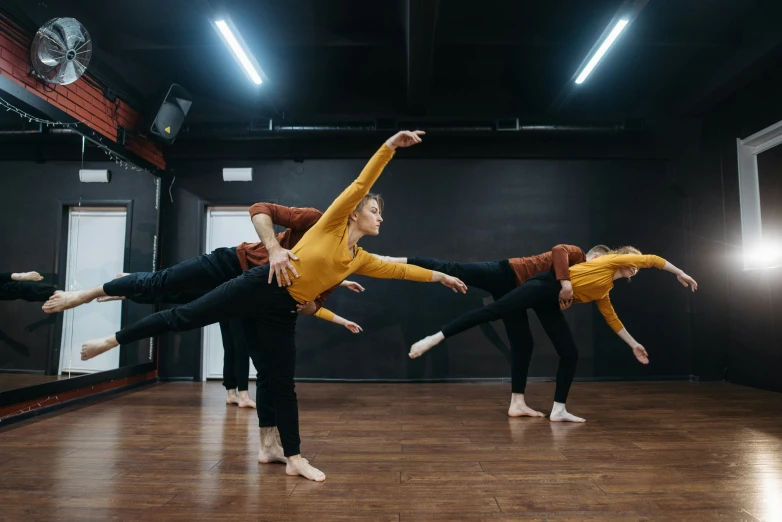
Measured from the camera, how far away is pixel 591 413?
11.9ft

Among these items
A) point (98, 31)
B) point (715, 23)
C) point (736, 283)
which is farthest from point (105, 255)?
point (736, 283)

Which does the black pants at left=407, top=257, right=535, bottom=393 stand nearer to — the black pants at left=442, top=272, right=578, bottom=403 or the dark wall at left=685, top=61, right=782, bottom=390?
the black pants at left=442, top=272, right=578, bottom=403

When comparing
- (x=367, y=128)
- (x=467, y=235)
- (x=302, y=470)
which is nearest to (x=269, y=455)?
(x=302, y=470)

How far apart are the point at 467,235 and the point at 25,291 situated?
430 centimetres

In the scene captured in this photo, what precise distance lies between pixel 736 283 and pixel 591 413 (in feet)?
10.1

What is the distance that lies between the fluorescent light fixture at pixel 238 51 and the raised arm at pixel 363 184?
256 centimetres

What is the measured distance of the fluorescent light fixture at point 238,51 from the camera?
380 cm

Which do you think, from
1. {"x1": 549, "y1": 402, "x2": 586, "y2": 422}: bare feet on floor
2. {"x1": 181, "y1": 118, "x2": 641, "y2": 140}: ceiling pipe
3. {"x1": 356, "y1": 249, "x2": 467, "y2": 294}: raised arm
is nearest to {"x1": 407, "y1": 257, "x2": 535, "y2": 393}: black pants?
{"x1": 549, "y1": 402, "x2": 586, "y2": 422}: bare feet on floor

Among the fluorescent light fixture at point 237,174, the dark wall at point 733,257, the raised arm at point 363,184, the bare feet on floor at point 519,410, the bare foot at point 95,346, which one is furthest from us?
the fluorescent light fixture at point 237,174

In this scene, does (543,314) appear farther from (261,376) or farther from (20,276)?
(20,276)

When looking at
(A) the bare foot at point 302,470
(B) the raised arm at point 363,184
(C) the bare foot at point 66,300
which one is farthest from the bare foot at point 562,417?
(C) the bare foot at point 66,300

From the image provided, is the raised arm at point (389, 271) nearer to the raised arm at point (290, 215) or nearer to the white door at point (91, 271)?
the raised arm at point (290, 215)

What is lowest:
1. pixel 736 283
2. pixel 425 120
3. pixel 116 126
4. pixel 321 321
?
pixel 321 321

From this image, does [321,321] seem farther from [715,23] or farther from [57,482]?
[715,23]
